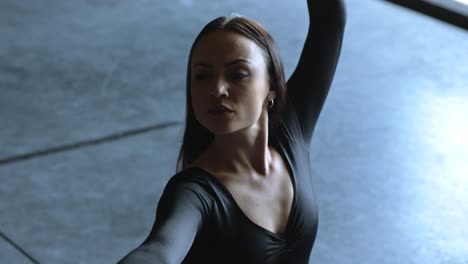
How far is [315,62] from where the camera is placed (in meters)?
2.38

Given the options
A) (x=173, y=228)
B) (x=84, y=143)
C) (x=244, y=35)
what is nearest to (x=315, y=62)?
(x=244, y=35)

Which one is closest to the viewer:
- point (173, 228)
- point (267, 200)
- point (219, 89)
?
point (173, 228)

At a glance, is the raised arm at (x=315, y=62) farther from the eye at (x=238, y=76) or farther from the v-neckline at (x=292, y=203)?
the eye at (x=238, y=76)

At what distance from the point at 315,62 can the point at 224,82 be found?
0.45m

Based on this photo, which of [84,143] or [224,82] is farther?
[84,143]

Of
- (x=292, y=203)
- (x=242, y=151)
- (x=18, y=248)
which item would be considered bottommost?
(x=18, y=248)

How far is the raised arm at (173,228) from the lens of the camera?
5.38ft

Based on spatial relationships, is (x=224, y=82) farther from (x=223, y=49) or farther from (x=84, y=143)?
(x=84, y=143)

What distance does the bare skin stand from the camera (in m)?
1.98

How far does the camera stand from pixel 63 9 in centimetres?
616

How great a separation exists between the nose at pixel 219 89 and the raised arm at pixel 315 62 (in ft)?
1.36

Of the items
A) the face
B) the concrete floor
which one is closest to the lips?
the face

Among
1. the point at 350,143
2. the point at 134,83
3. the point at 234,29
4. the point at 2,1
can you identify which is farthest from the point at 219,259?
the point at 2,1

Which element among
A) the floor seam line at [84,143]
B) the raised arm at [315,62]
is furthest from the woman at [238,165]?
the floor seam line at [84,143]
